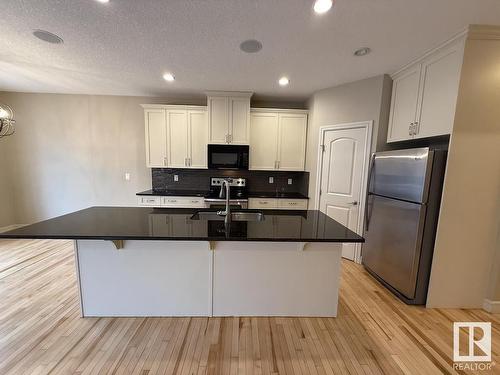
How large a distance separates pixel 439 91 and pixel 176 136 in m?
3.50

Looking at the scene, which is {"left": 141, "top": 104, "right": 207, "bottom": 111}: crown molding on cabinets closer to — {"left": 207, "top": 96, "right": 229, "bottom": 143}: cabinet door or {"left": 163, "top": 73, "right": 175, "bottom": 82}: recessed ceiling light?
{"left": 207, "top": 96, "right": 229, "bottom": 143}: cabinet door

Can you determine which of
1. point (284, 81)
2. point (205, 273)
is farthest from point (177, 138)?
point (205, 273)

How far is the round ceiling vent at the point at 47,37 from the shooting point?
1867 millimetres

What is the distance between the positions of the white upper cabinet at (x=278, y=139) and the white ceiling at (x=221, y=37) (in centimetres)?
67

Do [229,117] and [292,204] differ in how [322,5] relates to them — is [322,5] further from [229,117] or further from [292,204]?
[292,204]

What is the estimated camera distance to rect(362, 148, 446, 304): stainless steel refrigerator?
6.24ft

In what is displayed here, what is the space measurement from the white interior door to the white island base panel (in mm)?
1370

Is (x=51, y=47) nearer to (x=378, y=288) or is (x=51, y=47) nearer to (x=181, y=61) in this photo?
(x=181, y=61)

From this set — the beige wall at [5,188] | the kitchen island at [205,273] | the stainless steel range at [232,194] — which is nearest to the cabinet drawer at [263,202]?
the stainless steel range at [232,194]

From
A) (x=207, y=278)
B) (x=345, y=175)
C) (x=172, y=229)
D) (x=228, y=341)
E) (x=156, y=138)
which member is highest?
(x=156, y=138)

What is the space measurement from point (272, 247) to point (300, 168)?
2.23 meters

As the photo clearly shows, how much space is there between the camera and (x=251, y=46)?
6.68 feet

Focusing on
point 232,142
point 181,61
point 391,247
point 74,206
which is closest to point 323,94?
point 232,142

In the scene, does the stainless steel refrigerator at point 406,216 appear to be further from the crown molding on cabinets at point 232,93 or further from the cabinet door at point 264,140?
the crown molding on cabinets at point 232,93
